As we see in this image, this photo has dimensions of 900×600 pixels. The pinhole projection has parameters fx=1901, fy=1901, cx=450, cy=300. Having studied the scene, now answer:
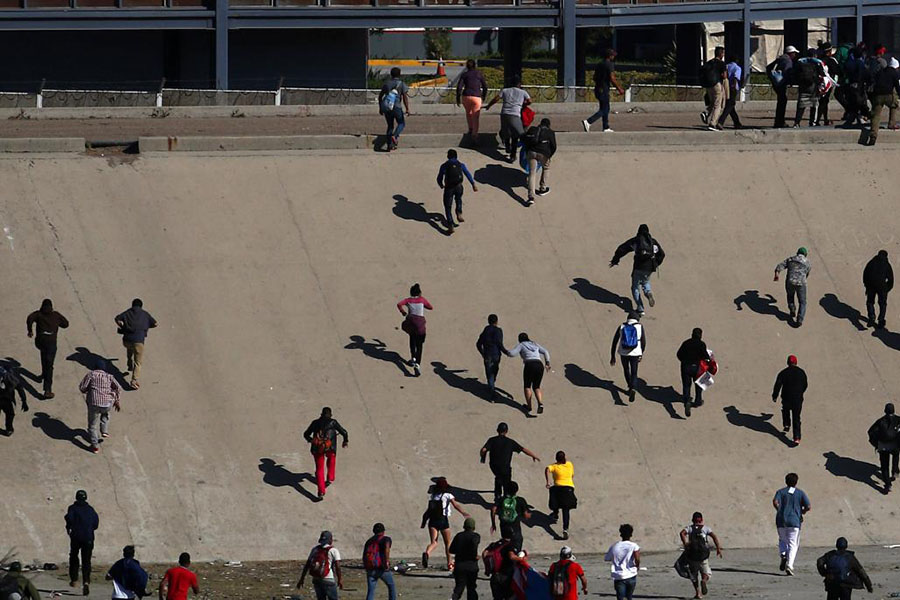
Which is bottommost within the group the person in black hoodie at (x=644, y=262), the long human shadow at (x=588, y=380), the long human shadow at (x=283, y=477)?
the long human shadow at (x=283, y=477)

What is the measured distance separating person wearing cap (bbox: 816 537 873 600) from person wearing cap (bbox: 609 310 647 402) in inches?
250

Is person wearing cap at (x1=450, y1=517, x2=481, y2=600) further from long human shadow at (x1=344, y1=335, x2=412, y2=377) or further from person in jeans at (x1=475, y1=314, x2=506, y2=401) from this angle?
long human shadow at (x1=344, y1=335, x2=412, y2=377)

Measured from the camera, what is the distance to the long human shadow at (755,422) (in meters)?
24.0

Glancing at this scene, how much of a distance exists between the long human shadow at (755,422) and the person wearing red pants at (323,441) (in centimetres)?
523

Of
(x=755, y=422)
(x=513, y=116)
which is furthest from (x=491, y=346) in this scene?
(x=513, y=116)

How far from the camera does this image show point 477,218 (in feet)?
91.3

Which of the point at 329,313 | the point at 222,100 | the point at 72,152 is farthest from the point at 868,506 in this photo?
the point at 222,100

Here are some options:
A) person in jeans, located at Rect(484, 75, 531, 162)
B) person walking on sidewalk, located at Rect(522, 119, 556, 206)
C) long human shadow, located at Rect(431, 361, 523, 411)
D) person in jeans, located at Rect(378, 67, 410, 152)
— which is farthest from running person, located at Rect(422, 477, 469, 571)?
person in jeans, located at Rect(378, 67, 410, 152)

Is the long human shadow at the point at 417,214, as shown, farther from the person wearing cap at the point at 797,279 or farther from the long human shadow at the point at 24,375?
the long human shadow at the point at 24,375

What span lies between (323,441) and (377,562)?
3.44 m

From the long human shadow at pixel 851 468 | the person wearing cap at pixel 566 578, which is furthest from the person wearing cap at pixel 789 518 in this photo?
the person wearing cap at pixel 566 578

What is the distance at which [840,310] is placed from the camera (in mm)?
26609

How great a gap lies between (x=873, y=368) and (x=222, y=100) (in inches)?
727

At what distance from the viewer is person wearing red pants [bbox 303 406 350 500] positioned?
22.0m
